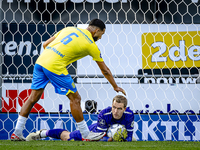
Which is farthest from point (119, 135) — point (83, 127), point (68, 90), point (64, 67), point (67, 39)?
point (67, 39)

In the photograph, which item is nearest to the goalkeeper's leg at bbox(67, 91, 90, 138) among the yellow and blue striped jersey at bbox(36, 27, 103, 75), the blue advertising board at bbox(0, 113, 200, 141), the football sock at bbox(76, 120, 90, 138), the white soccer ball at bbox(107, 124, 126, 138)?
the football sock at bbox(76, 120, 90, 138)

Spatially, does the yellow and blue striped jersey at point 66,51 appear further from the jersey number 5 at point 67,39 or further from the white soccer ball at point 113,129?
the white soccer ball at point 113,129

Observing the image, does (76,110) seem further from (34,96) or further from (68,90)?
(34,96)

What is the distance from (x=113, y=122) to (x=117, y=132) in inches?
4.9

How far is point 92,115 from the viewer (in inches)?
110

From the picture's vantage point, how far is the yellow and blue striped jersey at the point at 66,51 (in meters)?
2.03

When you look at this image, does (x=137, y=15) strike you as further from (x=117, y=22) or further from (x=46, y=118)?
(x=46, y=118)

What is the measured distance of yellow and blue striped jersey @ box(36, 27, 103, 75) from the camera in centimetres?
203

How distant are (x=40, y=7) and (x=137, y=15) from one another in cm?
97

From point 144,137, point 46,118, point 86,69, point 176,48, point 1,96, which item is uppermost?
point 176,48

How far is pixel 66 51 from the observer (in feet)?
6.76

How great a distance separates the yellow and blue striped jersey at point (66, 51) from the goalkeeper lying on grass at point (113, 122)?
44 cm

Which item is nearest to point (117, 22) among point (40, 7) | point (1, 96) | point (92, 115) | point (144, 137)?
point (40, 7)

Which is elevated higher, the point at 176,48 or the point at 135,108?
the point at 176,48
